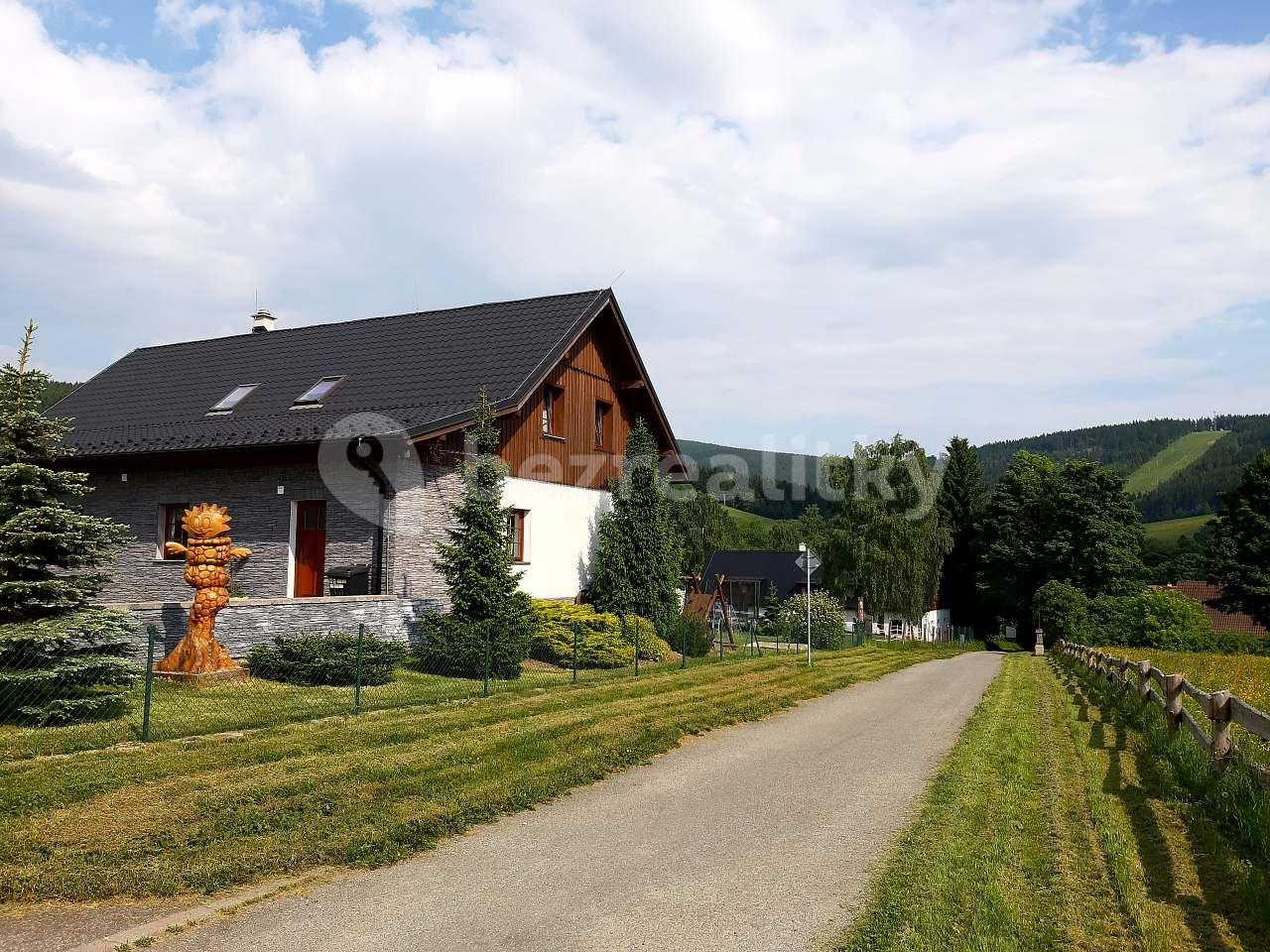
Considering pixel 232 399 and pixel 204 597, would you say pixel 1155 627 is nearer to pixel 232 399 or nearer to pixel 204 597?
pixel 232 399

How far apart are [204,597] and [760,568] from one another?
6320 cm

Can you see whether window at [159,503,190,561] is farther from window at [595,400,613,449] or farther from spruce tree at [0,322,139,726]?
window at [595,400,613,449]

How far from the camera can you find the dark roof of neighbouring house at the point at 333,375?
20703 mm

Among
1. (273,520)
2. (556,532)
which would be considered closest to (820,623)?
(556,532)

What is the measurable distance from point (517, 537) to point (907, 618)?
34.9m

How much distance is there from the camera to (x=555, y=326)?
2389 centimetres

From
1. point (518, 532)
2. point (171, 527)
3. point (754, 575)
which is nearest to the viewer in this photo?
point (171, 527)

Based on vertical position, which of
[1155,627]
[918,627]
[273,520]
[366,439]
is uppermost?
[366,439]

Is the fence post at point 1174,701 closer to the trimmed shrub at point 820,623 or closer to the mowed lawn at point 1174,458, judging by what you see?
the trimmed shrub at point 820,623

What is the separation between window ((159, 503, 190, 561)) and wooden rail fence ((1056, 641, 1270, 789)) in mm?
19001

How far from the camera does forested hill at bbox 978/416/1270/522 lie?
511 feet

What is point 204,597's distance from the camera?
565 inches

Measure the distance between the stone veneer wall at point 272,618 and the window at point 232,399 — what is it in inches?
311

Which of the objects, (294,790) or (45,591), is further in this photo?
(45,591)
